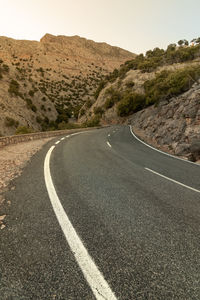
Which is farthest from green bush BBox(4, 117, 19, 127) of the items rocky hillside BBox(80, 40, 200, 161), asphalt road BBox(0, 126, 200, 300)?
asphalt road BBox(0, 126, 200, 300)

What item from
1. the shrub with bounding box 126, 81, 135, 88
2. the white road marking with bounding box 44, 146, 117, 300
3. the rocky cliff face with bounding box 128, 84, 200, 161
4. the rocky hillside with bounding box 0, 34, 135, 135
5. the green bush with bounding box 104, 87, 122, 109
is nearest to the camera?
the white road marking with bounding box 44, 146, 117, 300

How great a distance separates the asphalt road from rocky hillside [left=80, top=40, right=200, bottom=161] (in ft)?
25.8

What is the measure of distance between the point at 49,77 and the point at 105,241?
84.6 m

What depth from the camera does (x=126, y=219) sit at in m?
3.30

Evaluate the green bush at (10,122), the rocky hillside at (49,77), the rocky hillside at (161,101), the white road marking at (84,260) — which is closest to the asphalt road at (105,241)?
the white road marking at (84,260)

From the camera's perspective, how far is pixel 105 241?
2672 millimetres

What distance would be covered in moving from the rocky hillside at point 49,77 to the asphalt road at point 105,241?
2430cm

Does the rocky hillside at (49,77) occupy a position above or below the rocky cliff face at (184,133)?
above

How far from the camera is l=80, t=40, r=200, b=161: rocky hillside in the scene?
1353 cm

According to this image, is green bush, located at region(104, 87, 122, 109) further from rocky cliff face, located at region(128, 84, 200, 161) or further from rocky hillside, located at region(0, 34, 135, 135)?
rocky cliff face, located at region(128, 84, 200, 161)

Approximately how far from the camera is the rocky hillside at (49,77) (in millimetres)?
32312

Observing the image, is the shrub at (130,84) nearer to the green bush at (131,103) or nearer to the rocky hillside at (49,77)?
the green bush at (131,103)

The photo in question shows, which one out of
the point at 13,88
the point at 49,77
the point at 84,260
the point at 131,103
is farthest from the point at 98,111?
A: the point at 84,260

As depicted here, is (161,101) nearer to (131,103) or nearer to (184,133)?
(184,133)
